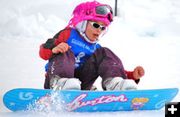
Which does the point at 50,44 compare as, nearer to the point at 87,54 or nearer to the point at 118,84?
the point at 87,54

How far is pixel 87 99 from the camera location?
1121mm

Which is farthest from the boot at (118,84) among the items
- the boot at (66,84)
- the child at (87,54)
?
the boot at (66,84)

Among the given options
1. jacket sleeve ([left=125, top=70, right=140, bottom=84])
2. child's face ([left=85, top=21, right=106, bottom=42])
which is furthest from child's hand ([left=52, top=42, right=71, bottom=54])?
jacket sleeve ([left=125, top=70, right=140, bottom=84])

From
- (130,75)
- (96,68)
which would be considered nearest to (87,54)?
(96,68)

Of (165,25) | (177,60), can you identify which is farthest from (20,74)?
(165,25)

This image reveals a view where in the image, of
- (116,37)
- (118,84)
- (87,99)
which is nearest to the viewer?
(87,99)

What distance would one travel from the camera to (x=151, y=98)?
116 cm

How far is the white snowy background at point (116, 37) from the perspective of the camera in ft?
4.89

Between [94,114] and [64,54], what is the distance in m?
0.22

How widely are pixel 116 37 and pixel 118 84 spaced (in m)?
0.46

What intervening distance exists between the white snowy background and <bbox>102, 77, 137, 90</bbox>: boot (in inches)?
3.0

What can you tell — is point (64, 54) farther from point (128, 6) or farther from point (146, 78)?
point (128, 6)

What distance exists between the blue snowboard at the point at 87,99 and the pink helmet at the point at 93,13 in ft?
0.90

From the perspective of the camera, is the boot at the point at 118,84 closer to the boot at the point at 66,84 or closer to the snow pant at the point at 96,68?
the snow pant at the point at 96,68
